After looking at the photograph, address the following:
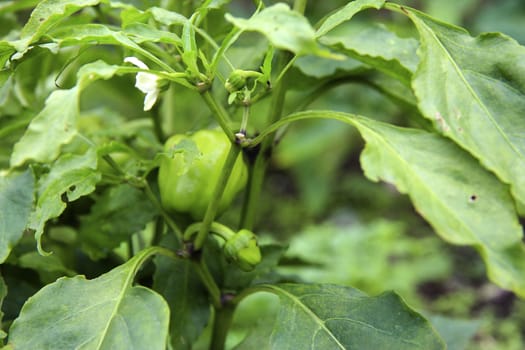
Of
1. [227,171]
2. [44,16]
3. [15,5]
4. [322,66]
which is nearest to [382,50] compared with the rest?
[322,66]

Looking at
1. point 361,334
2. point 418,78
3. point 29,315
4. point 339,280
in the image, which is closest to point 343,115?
point 418,78

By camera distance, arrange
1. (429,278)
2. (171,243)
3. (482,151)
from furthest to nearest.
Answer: (429,278)
(171,243)
(482,151)

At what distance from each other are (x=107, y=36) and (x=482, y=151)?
30 cm

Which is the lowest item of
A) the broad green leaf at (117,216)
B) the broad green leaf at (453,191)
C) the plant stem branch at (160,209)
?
the broad green leaf at (117,216)

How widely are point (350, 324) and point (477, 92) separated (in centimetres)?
22

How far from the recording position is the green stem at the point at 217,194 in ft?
1.88

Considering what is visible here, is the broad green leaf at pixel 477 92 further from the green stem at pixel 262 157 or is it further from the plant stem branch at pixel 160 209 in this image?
the plant stem branch at pixel 160 209

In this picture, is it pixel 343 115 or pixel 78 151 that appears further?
pixel 78 151

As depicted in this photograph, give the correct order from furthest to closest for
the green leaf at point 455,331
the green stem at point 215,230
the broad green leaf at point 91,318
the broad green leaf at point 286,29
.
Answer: the green leaf at point 455,331 → the green stem at point 215,230 → the broad green leaf at point 91,318 → the broad green leaf at point 286,29

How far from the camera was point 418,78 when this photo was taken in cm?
54

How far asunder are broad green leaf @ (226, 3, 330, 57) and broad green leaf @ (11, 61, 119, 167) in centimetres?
11

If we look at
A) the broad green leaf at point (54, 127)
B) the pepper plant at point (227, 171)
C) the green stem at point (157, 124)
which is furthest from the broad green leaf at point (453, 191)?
the green stem at point (157, 124)

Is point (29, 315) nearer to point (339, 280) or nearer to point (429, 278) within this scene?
point (339, 280)

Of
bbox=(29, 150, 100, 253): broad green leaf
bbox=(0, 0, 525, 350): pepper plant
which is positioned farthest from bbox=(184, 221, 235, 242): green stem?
bbox=(29, 150, 100, 253): broad green leaf
